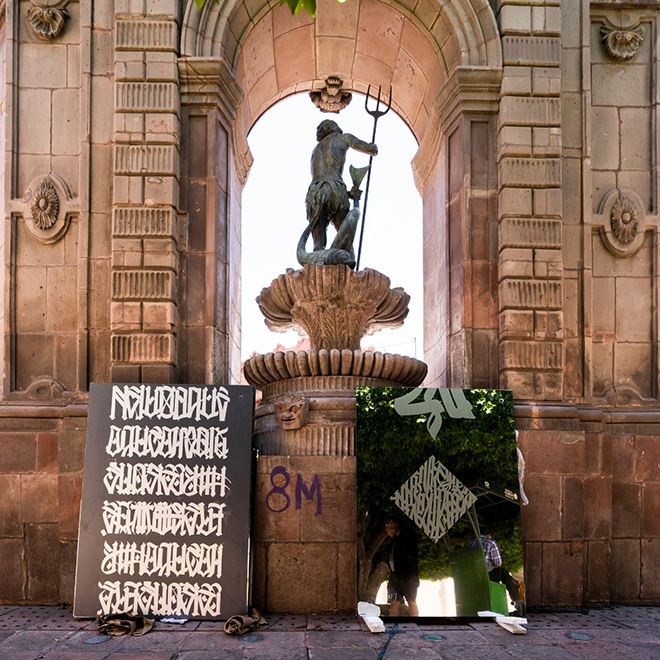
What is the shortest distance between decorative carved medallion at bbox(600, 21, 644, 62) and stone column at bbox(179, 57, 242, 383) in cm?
509

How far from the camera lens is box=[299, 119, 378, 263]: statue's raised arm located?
10.9 meters

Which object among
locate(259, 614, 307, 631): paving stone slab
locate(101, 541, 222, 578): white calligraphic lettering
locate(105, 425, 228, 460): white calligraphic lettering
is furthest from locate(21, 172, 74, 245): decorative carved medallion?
locate(259, 614, 307, 631): paving stone slab

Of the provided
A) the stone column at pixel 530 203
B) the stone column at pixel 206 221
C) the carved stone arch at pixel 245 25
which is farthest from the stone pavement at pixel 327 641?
the carved stone arch at pixel 245 25

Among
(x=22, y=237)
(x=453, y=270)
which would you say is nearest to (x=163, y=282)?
(x=22, y=237)

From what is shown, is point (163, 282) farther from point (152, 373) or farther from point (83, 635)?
point (83, 635)

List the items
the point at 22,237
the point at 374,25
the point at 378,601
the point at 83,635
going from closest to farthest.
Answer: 1. the point at 83,635
2. the point at 378,601
3. the point at 22,237
4. the point at 374,25

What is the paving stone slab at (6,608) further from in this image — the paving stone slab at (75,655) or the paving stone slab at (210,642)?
the paving stone slab at (210,642)

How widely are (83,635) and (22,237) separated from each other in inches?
200

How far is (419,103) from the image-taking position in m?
12.6

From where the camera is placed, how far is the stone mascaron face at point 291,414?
8.85 m

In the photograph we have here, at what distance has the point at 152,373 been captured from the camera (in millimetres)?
9383

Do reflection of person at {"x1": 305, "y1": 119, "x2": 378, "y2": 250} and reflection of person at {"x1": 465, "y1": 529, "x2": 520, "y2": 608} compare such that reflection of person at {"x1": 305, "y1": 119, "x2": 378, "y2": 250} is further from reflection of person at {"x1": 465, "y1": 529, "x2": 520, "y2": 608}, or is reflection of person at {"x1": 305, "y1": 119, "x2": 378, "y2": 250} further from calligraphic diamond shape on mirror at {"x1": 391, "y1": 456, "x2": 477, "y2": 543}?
reflection of person at {"x1": 465, "y1": 529, "x2": 520, "y2": 608}

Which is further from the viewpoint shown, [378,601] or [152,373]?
[152,373]

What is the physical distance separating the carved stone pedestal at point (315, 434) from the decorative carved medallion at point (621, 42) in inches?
173
